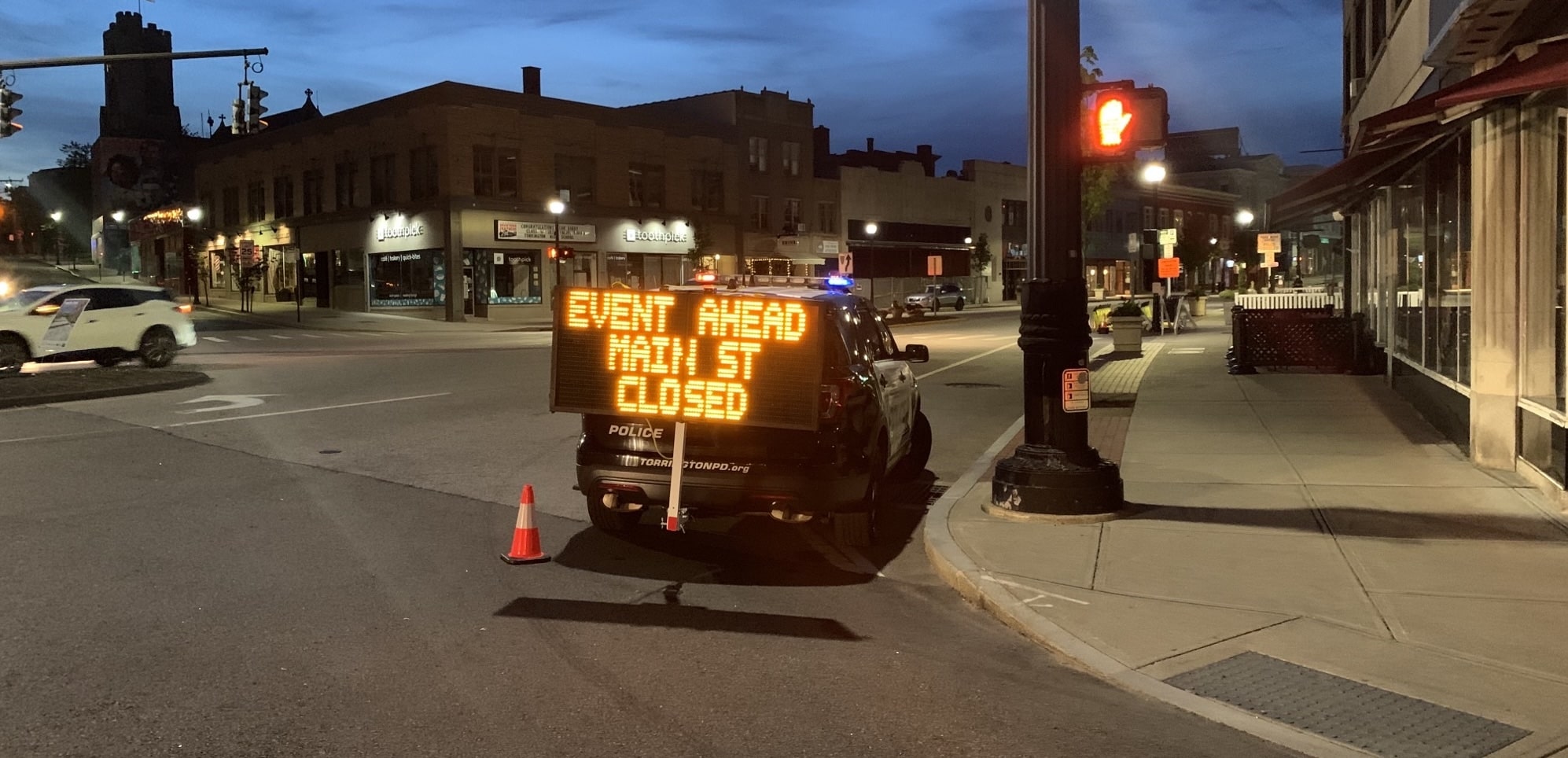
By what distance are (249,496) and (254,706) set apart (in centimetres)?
544

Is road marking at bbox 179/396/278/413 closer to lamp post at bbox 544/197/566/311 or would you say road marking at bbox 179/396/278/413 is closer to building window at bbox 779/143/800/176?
lamp post at bbox 544/197/566/311

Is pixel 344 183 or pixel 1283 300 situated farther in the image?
pixel 344 183

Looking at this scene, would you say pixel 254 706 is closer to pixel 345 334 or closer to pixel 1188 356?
pixel 1188 356

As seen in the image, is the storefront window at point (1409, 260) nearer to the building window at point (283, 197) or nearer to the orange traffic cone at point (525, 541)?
the orange traffic cone at point (525, 541)

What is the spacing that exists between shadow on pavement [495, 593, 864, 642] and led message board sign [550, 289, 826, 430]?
1.19 metres

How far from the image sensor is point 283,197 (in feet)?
201

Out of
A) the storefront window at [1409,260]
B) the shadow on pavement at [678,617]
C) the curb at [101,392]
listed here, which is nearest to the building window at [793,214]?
the curb at [101,392]

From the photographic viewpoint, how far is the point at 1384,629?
6031 mm

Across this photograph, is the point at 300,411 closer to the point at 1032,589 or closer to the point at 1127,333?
the point at 1032,589

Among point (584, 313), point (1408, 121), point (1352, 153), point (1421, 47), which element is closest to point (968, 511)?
point (584, 313)

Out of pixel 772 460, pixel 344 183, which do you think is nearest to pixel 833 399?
pixel 772 460

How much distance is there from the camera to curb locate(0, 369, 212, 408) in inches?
649

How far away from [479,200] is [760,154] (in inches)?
723

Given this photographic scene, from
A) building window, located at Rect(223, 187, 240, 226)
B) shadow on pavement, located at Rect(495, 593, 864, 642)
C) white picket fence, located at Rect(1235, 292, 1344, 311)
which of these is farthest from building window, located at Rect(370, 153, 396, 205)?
shadow on pavement, located at Rect(495, 593, 864, 642)
